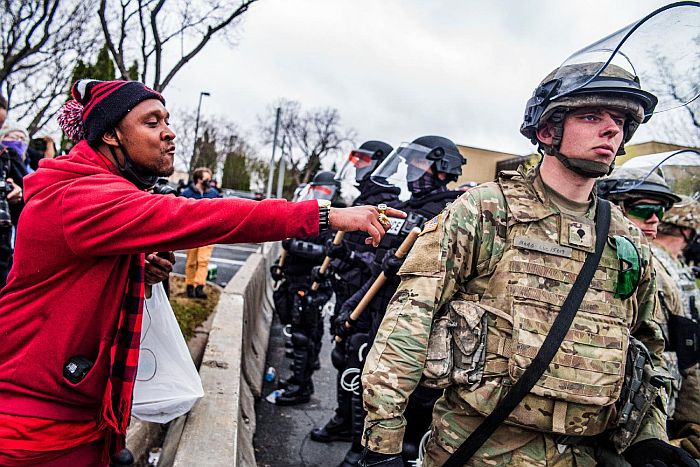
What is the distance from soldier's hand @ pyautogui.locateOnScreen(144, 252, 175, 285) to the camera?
2227 mm

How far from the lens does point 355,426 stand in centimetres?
397

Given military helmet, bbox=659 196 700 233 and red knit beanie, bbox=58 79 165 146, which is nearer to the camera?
red knit beanie, bbox=58 79 165 146

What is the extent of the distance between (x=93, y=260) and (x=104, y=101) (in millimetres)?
615

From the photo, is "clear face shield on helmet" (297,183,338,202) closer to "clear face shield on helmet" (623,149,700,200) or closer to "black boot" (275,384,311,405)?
"black boot" (275,384,311,405)

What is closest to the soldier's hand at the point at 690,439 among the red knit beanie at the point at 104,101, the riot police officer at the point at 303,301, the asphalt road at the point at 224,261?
the red knit beanie at the point at 104,101

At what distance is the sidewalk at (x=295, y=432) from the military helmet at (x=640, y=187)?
9.95ft

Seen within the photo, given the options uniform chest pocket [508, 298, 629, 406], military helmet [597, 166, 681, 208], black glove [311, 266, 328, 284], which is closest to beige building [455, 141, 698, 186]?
black glove [311, 266, 328, 284]

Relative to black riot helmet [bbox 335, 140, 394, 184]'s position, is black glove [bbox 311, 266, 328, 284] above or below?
below

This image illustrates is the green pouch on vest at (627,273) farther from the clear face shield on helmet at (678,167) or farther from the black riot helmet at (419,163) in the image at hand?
the black riot helmet at (419,163)

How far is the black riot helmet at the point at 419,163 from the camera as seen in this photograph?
411 centimetres

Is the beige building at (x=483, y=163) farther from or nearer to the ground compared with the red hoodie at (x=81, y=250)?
Result: farther from the ground

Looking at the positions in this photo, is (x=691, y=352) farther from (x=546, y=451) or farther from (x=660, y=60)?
(x=660, y=60)

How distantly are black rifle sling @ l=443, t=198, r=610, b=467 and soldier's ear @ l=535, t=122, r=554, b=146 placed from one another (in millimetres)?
483

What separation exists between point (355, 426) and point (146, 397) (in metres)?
1.99
